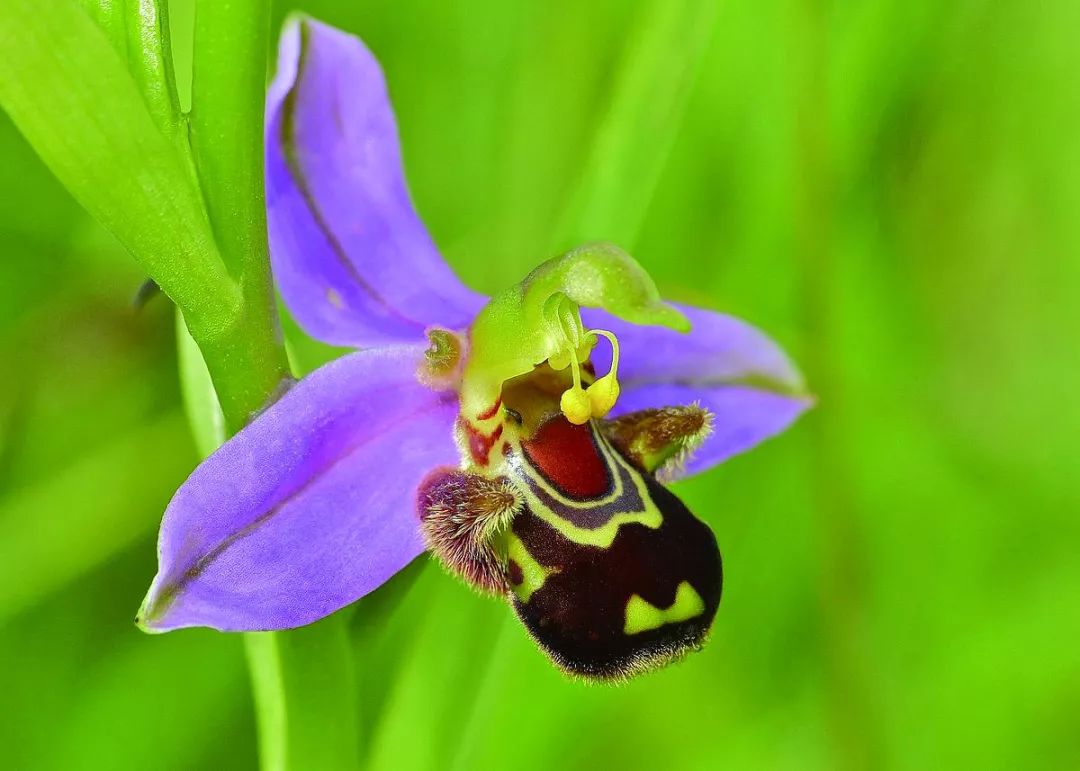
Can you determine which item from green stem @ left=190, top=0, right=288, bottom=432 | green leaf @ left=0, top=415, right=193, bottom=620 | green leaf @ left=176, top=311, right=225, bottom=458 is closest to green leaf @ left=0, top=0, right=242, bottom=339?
green stem @ left=190, top=0, right=288, bottom=432

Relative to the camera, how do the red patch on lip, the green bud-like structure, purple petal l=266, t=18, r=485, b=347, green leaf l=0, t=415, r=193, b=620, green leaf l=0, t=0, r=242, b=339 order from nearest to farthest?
green leaf l=0, t=0, r=242, b=339, the green bud-like structure, the red patch on lip, purple petal l=266, t=18, r=485, b=347, green leaf l=0, t=415, r=193, b=620

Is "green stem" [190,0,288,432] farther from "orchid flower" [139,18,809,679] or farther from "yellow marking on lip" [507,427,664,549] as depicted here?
"yellow marking on lip" [507,427,664,549]

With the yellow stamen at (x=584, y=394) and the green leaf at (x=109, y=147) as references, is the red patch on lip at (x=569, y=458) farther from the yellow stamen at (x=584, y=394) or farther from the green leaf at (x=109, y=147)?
the green leaf at (x=109, y=147)

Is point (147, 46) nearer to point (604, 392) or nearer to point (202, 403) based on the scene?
point (202, 403)

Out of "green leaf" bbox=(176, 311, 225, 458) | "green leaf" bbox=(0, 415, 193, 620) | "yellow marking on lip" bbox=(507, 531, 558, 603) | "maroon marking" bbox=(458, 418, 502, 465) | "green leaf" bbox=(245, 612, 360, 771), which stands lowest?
"green leaf" bbox=(0, 415, 193, 620)

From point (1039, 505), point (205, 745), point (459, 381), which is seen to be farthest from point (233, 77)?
point (1039, 505)

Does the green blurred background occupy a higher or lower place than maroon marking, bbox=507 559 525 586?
lower

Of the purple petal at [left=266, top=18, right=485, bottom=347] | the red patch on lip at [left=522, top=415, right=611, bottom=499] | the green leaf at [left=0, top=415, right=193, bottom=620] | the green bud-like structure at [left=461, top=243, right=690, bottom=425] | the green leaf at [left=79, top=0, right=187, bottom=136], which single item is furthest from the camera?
the green leaf at [left=0, top=415, right=193, bottom=620]
